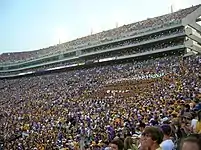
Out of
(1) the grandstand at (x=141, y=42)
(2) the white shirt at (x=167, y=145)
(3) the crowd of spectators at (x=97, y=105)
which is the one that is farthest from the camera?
(1) the grandstand at (x=141, y=42)

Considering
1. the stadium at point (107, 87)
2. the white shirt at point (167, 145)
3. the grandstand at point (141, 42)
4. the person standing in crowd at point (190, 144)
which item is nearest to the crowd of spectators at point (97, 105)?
the stadium at point (107, 87)

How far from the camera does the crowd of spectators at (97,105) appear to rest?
1495 centimetres

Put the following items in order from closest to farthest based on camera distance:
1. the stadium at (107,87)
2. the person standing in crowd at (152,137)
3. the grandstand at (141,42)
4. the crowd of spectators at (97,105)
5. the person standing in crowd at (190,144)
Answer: the person standing in crowd at (190,144) < the person standing in crowd at (152,137) < the crowd of spectators at (97,105) < the stadium at (107,87) < the grandstand at (141,42)

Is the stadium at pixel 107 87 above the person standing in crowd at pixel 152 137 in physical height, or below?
above

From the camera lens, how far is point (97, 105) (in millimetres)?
26422

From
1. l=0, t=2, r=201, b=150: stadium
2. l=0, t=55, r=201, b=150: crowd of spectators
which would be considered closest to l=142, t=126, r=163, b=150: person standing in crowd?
l=0, t=55, r=201, b=150: crowd of spectators

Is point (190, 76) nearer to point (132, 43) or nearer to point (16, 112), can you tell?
point (16, 112)

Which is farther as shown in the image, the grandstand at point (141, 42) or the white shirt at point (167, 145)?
the grandstand at point (141, 42)

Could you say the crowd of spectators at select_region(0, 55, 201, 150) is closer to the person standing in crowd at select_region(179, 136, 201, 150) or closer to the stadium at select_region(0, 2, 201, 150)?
the stadium at select_region(0, 2, 201, 150)

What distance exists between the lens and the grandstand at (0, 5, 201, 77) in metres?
43.9

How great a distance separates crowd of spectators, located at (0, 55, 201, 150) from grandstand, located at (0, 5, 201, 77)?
7092 mm

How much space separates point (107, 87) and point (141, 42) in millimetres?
14327

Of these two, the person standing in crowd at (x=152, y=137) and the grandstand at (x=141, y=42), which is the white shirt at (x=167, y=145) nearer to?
the person standing in crowd at (x=152, y=137)

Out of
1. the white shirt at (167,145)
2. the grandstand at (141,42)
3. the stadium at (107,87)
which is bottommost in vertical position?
the white shirt at (167,145)
